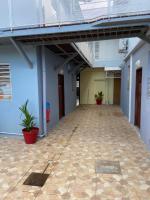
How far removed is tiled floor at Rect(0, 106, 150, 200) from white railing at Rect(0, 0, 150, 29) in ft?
8.65

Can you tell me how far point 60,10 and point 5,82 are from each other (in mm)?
2546

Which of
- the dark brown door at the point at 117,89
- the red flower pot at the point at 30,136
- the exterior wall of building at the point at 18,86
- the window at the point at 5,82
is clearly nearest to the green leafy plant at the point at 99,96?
the dark brown door at the point at 117,89

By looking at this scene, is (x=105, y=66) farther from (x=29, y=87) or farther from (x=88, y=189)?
(x=88, y=189)

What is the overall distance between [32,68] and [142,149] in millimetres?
3325

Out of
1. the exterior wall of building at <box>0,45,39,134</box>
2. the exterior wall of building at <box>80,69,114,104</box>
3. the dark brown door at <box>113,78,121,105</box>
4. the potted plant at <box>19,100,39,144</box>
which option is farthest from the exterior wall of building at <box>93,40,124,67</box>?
the potted plant at <box>19,100,39,144</box>

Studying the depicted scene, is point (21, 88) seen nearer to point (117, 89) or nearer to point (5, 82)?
point (5, 82)

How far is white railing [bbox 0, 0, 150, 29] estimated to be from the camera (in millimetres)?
2811

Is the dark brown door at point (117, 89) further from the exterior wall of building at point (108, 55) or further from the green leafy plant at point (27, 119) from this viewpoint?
the green leafy plant at point (27, 119)

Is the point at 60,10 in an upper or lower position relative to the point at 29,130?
upper

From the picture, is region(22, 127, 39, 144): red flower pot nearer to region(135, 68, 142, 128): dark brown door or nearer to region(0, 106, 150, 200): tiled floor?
region(0, 106, 150, 200): tiled floor

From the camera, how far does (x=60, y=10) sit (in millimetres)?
3238

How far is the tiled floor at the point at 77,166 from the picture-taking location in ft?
A: 7.30

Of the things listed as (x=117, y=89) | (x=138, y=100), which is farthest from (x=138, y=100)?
(x=117, y=89)

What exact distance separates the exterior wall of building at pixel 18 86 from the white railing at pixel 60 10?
88 centimetres
